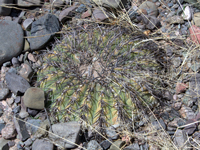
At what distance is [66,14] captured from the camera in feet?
13.2

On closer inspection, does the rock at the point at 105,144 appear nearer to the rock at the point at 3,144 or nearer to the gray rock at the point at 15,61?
the rock at the point at 3,144

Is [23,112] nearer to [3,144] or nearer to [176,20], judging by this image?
[3,144]

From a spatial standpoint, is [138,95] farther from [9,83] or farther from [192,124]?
[9,83]

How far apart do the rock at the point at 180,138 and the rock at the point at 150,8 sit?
219 cm

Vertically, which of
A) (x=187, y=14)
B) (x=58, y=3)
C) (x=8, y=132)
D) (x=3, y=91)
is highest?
(x=58, y=3)

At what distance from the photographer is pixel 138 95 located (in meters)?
2.99

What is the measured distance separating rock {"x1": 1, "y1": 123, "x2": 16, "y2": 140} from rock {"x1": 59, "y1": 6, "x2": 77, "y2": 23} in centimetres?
198

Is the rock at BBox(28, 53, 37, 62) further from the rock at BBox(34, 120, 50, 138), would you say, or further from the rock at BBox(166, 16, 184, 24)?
the rock at BBox(166, 16, 184, 24)

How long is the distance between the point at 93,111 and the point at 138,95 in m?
0.63

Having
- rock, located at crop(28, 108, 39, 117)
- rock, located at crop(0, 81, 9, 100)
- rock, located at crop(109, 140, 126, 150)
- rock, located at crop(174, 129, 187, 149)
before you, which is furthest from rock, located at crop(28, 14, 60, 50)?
rock, located at crop(174, 129, 187, 149)

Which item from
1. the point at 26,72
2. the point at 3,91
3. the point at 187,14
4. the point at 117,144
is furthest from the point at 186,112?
the point at 3,91

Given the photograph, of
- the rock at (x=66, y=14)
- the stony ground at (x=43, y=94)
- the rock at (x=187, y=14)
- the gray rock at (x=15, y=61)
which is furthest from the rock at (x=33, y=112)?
the rock at (x=187, y=14)

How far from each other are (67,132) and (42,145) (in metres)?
0.36

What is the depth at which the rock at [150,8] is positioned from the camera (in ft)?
13.7
